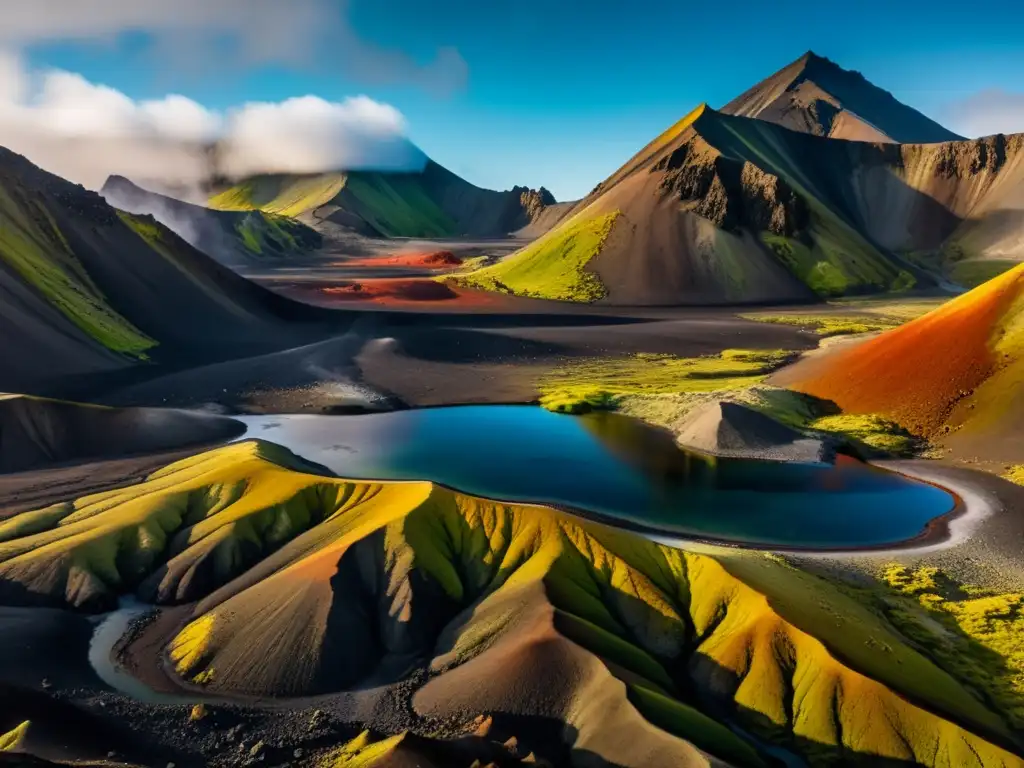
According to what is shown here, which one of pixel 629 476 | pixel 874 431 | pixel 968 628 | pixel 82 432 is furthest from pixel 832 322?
pixel 82 432

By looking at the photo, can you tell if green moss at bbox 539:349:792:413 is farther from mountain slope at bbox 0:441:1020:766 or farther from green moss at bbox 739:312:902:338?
mountain slope at bbox 0:441:1020:766

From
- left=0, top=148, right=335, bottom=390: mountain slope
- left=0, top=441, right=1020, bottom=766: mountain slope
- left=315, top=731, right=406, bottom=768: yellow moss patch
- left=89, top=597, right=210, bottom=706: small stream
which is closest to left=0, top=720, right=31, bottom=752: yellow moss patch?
left=89, top=597, right=210, bottom=706: small stream

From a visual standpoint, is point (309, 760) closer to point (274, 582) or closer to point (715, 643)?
point (274, 582)

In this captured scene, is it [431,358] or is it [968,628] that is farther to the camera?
[431,358]

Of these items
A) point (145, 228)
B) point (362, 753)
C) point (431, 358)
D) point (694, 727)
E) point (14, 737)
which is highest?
point (145, 228)

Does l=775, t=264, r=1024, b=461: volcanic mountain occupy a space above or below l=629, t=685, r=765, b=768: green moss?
above

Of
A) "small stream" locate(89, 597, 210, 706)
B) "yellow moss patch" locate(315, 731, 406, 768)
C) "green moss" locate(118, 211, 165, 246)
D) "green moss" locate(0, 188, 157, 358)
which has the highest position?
"green moss" locate(118, 211, 165, 246)

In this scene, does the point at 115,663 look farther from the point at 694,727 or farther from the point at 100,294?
the point at 100,294
